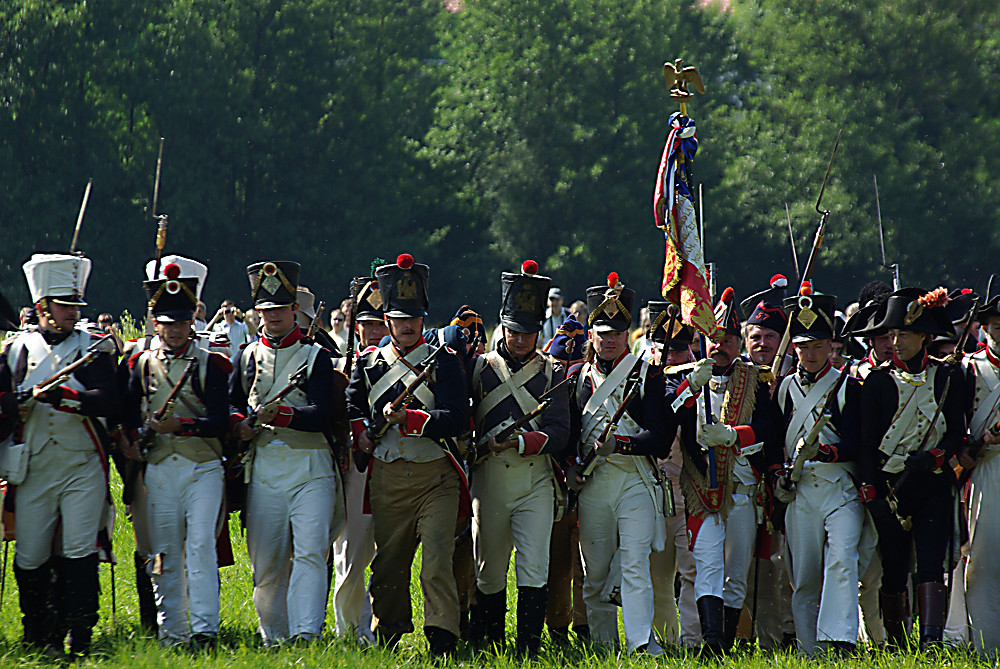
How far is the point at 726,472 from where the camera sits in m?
7.83

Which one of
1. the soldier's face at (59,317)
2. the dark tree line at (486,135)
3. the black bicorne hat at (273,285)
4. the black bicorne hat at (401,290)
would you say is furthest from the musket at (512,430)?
the dark tree line at (486,135)

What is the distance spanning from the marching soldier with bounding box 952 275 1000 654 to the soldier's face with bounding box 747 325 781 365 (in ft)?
4.28

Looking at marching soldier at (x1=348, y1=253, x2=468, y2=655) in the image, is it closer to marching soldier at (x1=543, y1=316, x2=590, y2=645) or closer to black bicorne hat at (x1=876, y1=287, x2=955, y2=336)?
marching soldier at (x1=543, y1=316, x2=590, y2=645)

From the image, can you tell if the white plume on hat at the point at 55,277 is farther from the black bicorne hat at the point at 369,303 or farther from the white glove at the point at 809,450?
the white glove at the point at 809,450

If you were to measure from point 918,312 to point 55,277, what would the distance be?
5597mm

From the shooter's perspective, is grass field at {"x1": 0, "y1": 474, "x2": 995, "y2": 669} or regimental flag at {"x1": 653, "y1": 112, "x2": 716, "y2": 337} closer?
grass field at {"x1": 0, "y1": 474, "x2": 995, "y2": 669}

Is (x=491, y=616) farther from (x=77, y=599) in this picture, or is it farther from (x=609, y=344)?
(x=77, y=599)

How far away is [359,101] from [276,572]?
31.4 m

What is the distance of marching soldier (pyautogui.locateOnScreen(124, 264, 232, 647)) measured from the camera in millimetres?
7473

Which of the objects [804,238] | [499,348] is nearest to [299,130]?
[804,238]

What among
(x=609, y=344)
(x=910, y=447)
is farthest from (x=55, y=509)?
(x=910, y=447)

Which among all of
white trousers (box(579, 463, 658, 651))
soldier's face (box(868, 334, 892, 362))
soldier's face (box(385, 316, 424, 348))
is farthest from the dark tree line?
soldier's face (box(385, 316, 424, 348))

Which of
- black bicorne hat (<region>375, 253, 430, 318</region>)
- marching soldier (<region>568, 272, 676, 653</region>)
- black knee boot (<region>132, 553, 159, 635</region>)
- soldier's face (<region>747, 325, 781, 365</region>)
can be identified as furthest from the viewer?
soldier's face (<region>747, 325, 781, 365</region>)

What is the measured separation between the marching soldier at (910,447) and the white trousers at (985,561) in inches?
6.9
